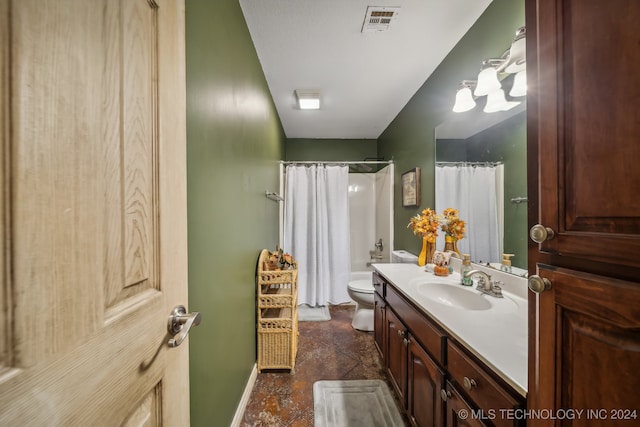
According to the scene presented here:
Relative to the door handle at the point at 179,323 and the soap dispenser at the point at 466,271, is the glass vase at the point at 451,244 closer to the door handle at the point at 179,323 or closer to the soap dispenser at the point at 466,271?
the soap dispenser at the point at 466,271

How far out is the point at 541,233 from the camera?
Answer: 1.74 feet

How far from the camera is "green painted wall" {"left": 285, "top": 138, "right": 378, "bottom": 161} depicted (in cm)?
363

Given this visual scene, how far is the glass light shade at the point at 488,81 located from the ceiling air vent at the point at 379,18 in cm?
62

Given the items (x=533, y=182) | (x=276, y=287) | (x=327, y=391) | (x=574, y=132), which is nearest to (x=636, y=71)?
(x=574, y=132)

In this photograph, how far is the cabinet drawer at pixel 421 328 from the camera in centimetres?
94

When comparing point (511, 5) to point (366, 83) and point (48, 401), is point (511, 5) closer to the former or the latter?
point (366, 83)

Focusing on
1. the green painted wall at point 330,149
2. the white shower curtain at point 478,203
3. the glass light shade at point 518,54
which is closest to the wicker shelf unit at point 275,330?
the white shower curtain at point 478,203

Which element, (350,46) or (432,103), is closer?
(350,46)

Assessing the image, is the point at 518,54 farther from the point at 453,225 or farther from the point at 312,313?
the point at 312,313

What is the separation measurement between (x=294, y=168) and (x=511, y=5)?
232 centimetres

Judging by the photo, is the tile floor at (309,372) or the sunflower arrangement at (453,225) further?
the sunflower arrangement at (453,225)

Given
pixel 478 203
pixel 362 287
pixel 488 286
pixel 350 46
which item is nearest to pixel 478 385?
pixel 488 286

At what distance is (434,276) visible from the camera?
5.29ft

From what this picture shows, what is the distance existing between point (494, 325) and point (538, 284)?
487 mm
